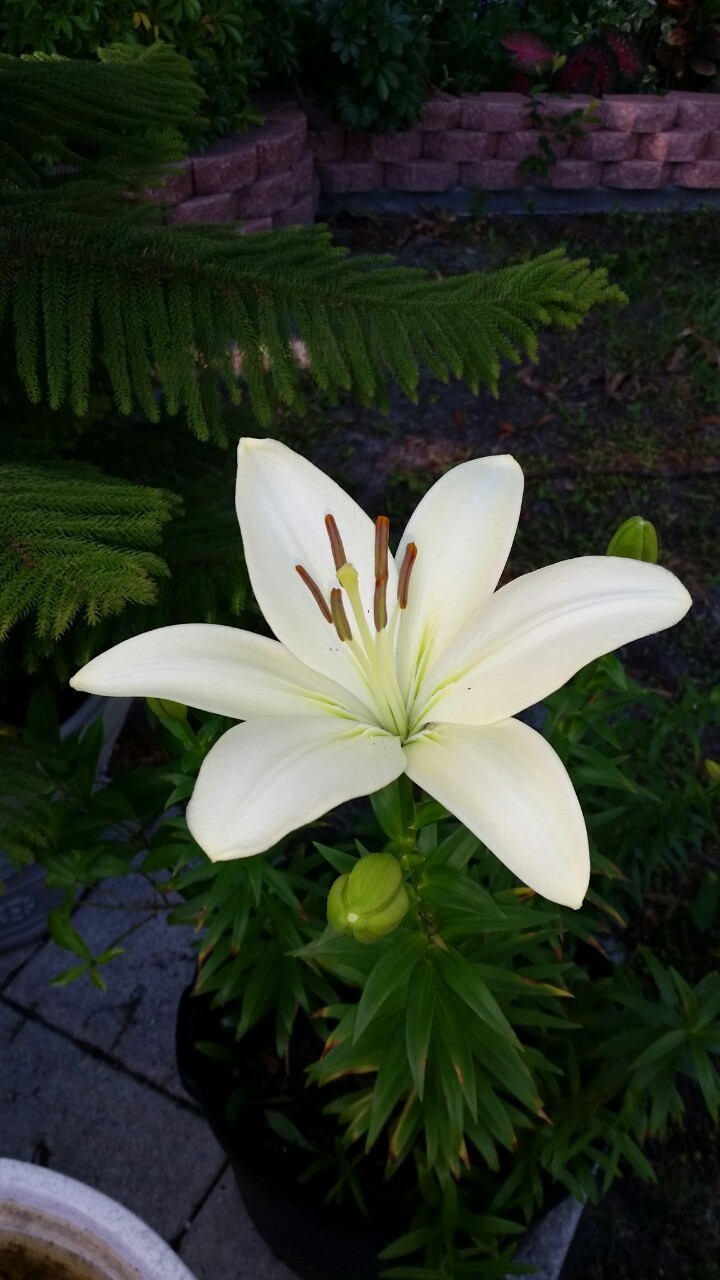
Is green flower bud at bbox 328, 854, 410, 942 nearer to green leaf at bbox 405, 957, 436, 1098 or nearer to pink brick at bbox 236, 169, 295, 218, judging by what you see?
green leaf at bbox 405, 957, 436, 1098

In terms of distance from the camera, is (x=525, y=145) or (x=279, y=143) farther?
(x=525, y=145)

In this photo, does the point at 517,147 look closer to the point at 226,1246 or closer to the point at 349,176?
the point at 349,176

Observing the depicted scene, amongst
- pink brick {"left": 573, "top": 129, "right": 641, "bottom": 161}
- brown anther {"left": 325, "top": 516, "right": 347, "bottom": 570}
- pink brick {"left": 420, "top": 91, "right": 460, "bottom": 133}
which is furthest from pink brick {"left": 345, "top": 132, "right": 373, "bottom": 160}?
brown anther {"left": 325, "top": 516, "right": 347, "bottom": 570}

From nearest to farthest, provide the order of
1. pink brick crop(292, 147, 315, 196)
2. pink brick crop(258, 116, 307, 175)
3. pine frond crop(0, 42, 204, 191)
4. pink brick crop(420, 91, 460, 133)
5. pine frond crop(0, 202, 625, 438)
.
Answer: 1. pine frond crop(0, 202, 625, 438)
2. pine frond crop(0, 42, 204, 191)
3. pink brick crop(258, 116, 307, 175)
4. pink brick crop(292, 147, 315, 196)
5. pink brick crop(420, 91, 460, 133)

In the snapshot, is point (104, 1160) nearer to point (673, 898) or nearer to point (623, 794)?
point (623, 794)

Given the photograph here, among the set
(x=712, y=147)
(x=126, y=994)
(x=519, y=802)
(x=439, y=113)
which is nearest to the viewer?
(x=519, y=802)

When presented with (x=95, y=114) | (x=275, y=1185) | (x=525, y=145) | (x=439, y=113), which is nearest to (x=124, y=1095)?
(x=275, y=1185)

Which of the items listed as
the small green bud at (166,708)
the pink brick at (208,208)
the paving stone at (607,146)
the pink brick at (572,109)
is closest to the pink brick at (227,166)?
the pink brick at (208,208)
